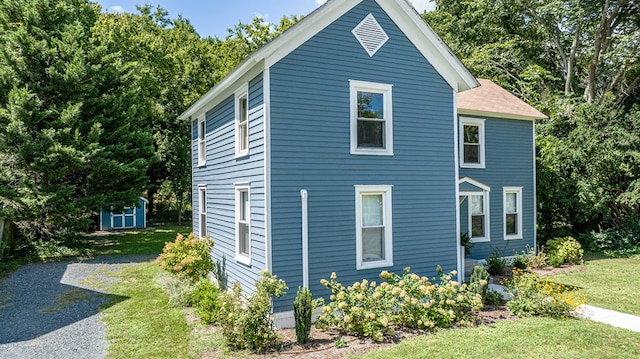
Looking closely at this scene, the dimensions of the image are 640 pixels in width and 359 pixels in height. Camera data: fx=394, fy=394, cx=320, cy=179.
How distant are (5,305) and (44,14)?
1302 cm

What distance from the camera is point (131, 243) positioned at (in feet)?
68.6

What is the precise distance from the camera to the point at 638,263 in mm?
14344

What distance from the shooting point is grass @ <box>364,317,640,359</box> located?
6.43 m

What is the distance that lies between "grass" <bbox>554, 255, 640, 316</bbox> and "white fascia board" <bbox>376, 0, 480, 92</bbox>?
20.6 feet

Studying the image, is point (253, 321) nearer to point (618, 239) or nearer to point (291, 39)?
point (291, 39)

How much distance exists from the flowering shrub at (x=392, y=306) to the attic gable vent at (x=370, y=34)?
5050 millimetres

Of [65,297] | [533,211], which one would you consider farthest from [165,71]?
[533,211]

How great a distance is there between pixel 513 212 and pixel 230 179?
10563 mm

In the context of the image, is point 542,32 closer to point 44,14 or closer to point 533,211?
point 533,211

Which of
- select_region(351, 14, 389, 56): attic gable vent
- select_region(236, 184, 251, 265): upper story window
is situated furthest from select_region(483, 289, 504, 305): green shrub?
select_region(351, 14, 389, 56): attic gable vent

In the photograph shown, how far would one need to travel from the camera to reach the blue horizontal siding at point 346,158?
800cm

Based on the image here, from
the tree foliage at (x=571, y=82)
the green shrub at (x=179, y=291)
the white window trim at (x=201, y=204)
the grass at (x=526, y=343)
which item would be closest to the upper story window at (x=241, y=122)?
the green shrub at (x=179, y=291)

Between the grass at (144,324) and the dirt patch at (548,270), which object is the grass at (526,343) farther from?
the dirt patch at (548,270)

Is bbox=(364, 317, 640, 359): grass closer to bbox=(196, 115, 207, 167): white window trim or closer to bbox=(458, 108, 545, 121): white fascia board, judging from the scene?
bbox=(458, 108, 545, 121): white fascia board
